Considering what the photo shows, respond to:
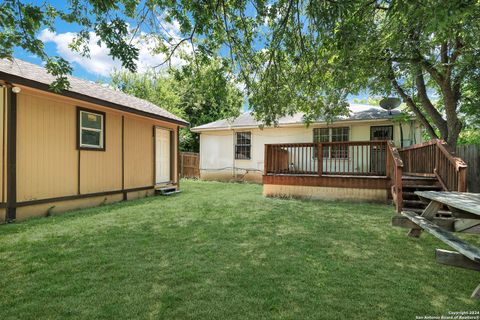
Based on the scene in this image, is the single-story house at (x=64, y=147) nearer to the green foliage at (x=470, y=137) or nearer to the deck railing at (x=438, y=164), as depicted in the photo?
the deck railing at (x=438, y=164)

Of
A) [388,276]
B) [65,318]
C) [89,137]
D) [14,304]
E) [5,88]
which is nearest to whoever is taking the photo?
[65,318]

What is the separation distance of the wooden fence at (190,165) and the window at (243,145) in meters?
3.03

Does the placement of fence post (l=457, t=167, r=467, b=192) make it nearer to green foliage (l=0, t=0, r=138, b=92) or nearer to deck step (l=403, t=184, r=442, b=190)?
deck step (l=403, t=184, r=442, b=190)

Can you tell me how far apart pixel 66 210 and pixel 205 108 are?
18.5 meters

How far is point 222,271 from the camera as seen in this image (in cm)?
294

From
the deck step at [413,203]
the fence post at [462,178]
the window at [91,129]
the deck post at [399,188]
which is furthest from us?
the window at [91,129]

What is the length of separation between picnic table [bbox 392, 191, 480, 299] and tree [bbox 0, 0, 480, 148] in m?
1.92

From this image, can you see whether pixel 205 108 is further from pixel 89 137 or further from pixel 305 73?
pixel 305 73

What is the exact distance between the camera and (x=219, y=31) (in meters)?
4.41

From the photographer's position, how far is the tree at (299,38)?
10.6 ft

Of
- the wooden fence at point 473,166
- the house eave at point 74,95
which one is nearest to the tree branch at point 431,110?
the wooden fence at point 473,166

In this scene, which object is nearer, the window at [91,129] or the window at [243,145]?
the window at [91,129]

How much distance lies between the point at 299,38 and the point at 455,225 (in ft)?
11.9

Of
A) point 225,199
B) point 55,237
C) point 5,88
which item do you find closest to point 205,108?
point 225,199
